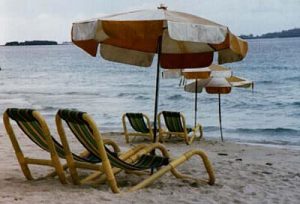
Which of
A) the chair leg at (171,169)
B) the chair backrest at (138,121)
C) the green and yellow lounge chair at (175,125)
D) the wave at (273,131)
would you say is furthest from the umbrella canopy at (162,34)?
the wave at (273,131)

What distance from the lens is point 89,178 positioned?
231 inches

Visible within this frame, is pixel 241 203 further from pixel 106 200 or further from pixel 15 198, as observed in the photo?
pixel 15 198

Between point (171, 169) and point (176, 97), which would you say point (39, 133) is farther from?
point (176, 97)

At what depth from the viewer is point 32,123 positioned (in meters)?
5.52

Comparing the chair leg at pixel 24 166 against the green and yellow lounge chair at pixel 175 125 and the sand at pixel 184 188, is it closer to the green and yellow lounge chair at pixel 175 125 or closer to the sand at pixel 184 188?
the sand at pixel 184 188

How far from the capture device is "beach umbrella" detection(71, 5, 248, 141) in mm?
5348

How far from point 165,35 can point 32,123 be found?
6.88ft

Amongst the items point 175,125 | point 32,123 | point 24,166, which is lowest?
point 175,125

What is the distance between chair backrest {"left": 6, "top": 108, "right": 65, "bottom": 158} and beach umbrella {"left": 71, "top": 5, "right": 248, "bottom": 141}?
0.90 metres

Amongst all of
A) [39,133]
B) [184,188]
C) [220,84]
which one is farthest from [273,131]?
[39,133]

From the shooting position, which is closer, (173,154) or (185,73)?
(173,154)

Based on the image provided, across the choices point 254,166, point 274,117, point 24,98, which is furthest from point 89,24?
point 24,98

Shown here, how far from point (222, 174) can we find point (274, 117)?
52.5 feet

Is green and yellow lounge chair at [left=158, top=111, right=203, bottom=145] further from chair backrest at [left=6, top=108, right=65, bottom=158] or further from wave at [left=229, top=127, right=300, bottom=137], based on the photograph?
chair backrest at [left=6, top=108, right=65, bottom=158]
